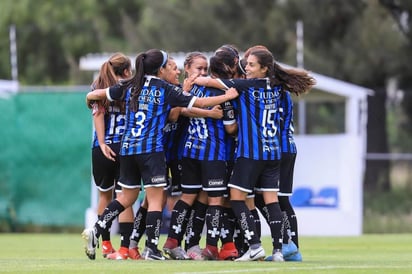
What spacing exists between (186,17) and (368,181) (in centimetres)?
802

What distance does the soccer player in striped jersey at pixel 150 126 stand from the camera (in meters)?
10.6

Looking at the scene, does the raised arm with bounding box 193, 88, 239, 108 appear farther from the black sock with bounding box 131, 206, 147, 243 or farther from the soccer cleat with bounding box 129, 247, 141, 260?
the soccer cleat with bounding box 129, 247, 141, 260

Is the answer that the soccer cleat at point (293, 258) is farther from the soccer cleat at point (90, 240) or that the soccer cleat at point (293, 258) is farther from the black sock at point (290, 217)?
the soccer cleat at point (90, 240)

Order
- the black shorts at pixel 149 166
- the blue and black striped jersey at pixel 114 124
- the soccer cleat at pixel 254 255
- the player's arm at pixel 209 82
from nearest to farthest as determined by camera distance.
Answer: the soccer cleat at pixel 254 255 → the black shorts at pixel 149 166 → the player's arm at pixel 209 82 → the blue and black striped jersey at pixel 114 124

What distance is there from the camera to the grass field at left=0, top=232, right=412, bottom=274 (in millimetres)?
9289

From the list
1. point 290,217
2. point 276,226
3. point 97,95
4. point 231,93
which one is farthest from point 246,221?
point 97,95

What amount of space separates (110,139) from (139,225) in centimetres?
89

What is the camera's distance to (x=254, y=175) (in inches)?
414

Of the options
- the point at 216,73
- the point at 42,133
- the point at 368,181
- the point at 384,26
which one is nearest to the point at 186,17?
the point at 384,26

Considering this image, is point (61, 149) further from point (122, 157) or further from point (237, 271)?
point (237, 271)

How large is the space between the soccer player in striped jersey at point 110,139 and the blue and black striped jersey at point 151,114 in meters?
0.63

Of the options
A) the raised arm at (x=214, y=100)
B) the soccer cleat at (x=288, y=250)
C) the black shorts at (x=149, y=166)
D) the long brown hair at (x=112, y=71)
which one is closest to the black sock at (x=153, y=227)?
the black shorts at (x=149, y=166)

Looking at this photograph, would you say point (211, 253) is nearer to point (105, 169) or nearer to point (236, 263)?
point (236, 263)

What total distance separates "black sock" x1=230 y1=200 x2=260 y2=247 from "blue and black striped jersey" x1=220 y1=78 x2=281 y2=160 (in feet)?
1.50
